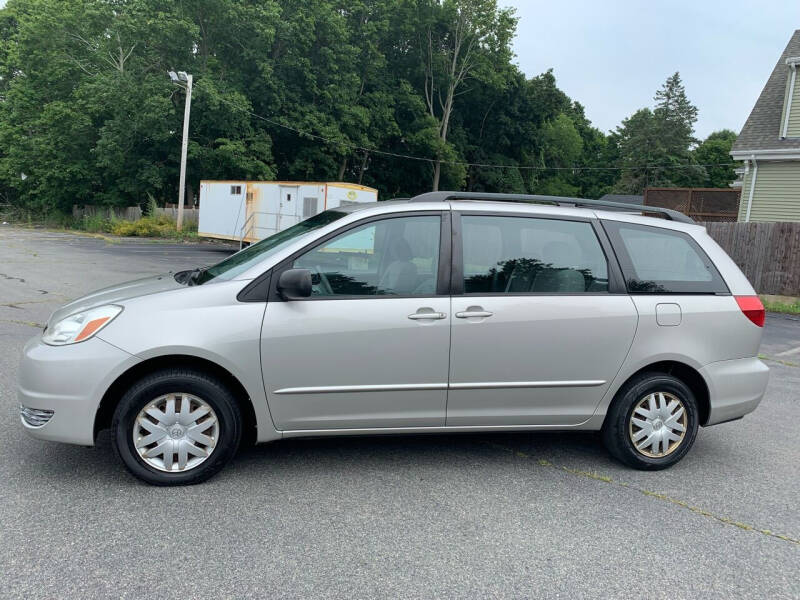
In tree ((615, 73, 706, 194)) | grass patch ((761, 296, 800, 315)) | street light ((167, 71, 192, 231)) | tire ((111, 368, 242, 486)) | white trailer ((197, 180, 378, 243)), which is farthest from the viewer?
tree ((615, 73, 706, 194))

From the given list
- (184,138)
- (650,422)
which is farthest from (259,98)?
(650,422)

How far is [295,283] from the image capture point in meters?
3.76

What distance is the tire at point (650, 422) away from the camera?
4344mm

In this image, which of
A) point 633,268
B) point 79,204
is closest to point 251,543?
point 633,268

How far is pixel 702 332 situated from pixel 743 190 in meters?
18.4

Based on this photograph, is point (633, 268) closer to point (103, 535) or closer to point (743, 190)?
point (103, 535)

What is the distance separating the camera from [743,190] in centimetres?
2028

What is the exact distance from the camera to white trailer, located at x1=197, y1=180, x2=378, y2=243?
835 inches

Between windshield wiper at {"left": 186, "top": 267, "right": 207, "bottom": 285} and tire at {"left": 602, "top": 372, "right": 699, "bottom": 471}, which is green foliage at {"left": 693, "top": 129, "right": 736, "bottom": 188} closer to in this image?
tire at {"left": 602, "top": 372, "right": 699, "bottom": 471}

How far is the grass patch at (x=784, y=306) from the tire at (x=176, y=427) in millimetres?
14654

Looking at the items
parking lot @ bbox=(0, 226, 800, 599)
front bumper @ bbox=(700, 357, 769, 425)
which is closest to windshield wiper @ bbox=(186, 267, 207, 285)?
parking lot @ bbox=(0, 226, 800, 599)

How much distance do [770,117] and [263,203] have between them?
54.5ft

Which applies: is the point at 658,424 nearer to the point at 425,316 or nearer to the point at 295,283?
the point at 425,316

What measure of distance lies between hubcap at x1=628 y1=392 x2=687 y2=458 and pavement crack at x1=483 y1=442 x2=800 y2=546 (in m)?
0.35
